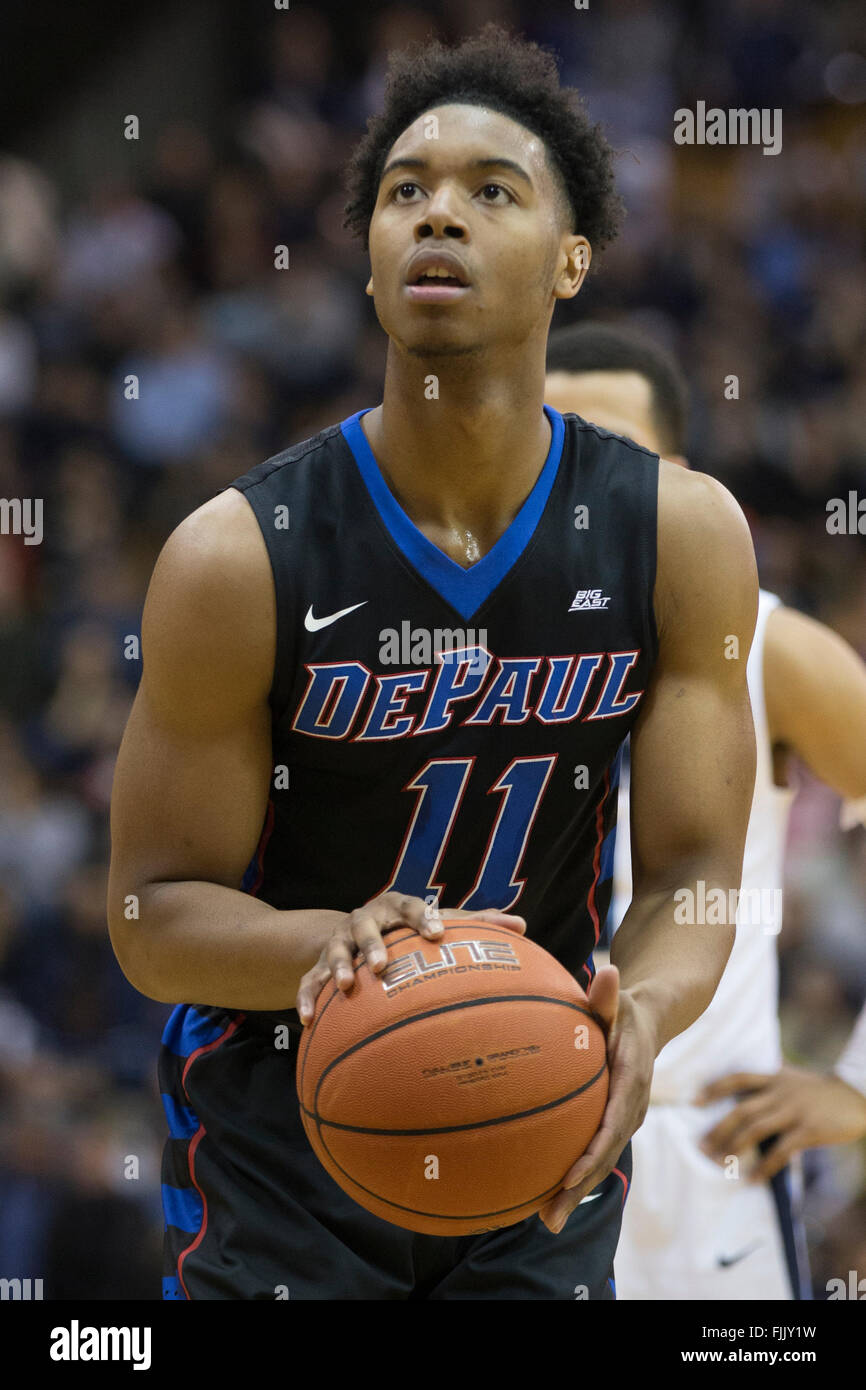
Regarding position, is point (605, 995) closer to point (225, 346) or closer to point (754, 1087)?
point (754, 1087)

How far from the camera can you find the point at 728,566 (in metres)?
2.79

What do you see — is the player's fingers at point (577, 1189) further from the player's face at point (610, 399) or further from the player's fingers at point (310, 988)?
the player's face at point (610, 399)

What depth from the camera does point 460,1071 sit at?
2.21 metres

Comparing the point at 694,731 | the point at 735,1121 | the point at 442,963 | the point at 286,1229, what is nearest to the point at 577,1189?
the point at 442,963

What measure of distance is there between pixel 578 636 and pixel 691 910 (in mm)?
480

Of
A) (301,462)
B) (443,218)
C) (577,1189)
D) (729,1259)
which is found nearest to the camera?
(577,1189)

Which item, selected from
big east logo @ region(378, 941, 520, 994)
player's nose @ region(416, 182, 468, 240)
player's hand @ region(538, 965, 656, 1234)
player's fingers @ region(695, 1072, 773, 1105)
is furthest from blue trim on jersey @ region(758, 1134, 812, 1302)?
player's nose @ region(416, 182, 468, 240)

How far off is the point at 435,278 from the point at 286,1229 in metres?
1.54

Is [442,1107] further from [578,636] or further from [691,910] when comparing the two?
[578,636]

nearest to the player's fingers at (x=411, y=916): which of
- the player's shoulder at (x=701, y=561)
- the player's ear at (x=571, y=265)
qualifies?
the player's shoulder at (x=701, y=561)

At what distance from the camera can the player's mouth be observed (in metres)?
2.57

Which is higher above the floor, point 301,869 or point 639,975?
point 301,869
